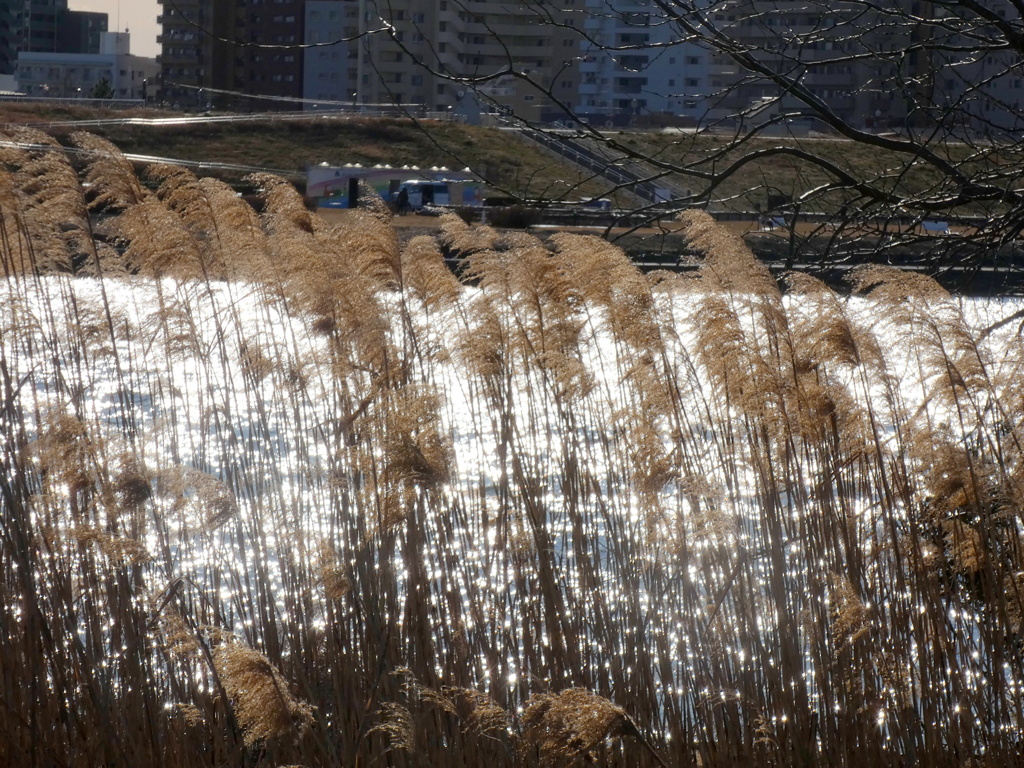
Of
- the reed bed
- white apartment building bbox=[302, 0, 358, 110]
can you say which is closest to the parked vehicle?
the reed bed

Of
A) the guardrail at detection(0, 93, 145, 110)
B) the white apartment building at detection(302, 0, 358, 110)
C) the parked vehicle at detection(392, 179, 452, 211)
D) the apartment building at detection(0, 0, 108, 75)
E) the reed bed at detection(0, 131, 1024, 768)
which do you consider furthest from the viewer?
the apartment building at detection(0, 0, 108, 75)

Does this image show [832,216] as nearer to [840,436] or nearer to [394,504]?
[840,436]

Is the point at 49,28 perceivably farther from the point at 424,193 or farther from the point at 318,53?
the point at 424,193

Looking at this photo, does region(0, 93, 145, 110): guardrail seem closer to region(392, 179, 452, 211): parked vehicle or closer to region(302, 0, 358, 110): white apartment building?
region(392, 179, 452, 211): parked vehicle

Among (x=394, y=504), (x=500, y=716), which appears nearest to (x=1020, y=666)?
(x=500, y=716)

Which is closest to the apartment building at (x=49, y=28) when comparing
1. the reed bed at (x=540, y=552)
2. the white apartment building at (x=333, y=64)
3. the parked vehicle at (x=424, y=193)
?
the white apartment building at (x=333, y=64)

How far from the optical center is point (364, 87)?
86.8 metres

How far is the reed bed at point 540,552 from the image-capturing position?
151 inches

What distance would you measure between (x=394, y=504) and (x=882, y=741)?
173 cm

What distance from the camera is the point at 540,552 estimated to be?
4293mm

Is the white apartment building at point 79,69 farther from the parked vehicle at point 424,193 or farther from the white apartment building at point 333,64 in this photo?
the parked vehicle at point 424,193

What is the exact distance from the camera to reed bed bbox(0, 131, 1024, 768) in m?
3.84

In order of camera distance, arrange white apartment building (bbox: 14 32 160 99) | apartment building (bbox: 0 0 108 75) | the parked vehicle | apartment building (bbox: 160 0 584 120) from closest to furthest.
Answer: the parked vehicle < apartment building (bbox: 160 0 584 120) < white apartment building (bbox: 14 32 160 99) < apartment building (bbox: 0 0 108 75)

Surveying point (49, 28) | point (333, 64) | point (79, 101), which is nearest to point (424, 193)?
point (79, 101)
